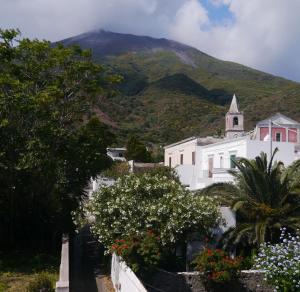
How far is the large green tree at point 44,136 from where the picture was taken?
19.8 m

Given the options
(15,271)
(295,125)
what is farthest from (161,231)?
(295,125)

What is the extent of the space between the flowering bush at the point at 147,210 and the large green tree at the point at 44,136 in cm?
356

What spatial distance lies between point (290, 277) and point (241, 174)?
548 centimetres

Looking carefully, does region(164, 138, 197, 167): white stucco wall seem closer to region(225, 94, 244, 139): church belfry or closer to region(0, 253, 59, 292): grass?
region(225, 94, 244, 139): church belfry

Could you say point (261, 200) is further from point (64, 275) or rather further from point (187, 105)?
point (187, 105)

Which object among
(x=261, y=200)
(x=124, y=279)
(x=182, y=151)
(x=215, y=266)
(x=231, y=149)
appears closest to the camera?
(x=124, y=279)

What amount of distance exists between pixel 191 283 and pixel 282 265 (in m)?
2.90

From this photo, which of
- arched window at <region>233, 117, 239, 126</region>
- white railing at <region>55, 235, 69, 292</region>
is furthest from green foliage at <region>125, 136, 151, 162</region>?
white railing at <region>55, 235, 69, 292</region>

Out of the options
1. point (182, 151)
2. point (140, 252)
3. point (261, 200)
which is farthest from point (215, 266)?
point (182, 151)

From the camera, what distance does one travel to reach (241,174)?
2012cm

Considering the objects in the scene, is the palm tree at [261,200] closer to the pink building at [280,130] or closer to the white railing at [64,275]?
the white railing at [64,275]

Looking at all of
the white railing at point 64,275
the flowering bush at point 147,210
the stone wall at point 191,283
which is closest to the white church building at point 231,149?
the flowering bush at point 147,210

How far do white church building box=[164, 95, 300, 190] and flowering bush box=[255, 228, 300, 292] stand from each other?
1347cm

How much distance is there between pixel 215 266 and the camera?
51.9 ft
